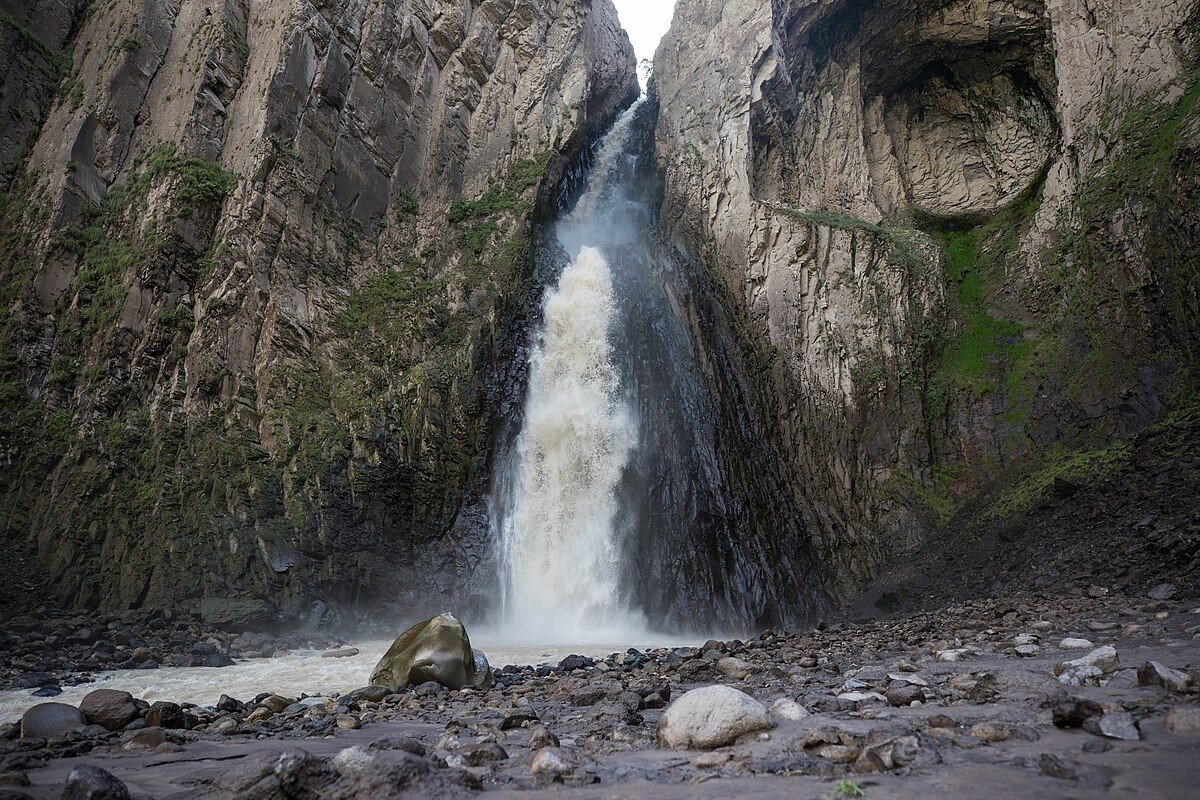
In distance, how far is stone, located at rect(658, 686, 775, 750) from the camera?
11.1 feet

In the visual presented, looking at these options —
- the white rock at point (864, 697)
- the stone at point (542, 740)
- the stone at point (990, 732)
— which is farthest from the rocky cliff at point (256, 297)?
the stone at point (990, 732)

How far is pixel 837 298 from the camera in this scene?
17797 millimetres

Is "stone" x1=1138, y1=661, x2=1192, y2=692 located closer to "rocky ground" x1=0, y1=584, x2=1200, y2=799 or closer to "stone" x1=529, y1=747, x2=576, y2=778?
"rocky ground" x1=0, y1=584, x2=1200, y2=799

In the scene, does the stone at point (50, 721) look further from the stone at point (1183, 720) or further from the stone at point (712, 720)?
the stone at point (1183, 720)

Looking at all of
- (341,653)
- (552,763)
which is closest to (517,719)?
(552,763)

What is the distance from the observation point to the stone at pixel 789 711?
3809 mm

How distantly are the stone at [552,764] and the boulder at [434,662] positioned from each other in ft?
14.1

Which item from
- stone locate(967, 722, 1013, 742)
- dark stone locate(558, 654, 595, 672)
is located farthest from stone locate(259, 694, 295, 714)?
stone locate(967, 722, 1013, 742)

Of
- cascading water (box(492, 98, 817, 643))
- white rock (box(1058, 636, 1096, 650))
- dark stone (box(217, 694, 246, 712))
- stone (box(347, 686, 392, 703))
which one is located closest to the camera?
white rock (box(1058, 636, 1096, 650))

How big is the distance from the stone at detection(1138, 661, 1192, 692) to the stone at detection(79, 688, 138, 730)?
273 inches

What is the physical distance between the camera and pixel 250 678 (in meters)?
8.55

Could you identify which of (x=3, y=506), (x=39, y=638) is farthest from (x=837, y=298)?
(x=3, y=506)

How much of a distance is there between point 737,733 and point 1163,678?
7.65 ft

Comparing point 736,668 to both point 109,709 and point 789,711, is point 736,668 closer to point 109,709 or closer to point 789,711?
point 789,711
